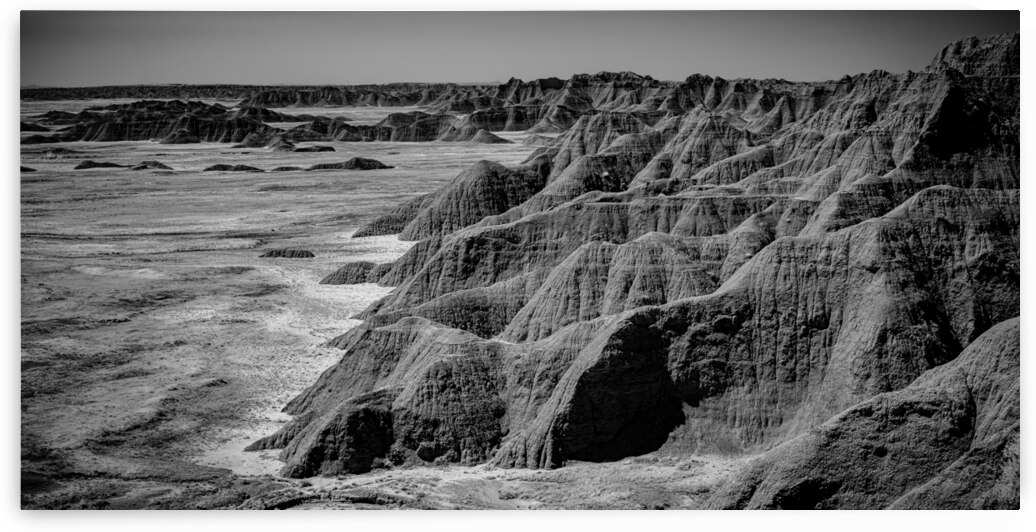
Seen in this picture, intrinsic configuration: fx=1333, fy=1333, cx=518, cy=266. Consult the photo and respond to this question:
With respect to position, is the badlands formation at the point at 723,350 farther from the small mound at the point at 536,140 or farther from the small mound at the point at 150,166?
the small mound at the point at 536,140

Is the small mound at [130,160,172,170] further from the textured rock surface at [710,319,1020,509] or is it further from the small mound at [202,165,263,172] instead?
the textured rock surface at [710,319,1020,509]

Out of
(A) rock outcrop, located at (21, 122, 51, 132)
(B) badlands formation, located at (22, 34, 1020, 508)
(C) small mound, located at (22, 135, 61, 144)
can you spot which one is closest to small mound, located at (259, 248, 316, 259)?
(B) badlands formation, located at (22, 34, 1020, 508)

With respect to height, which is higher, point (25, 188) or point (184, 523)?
point (25, 188)

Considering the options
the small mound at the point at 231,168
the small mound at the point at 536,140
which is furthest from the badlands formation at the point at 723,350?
the small mound at the point at 536,140

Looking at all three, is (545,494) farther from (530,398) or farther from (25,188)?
(25,188)

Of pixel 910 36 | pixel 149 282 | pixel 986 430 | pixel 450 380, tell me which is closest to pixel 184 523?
pixel 450 380

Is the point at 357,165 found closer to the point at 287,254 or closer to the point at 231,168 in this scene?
the point at 231,168
